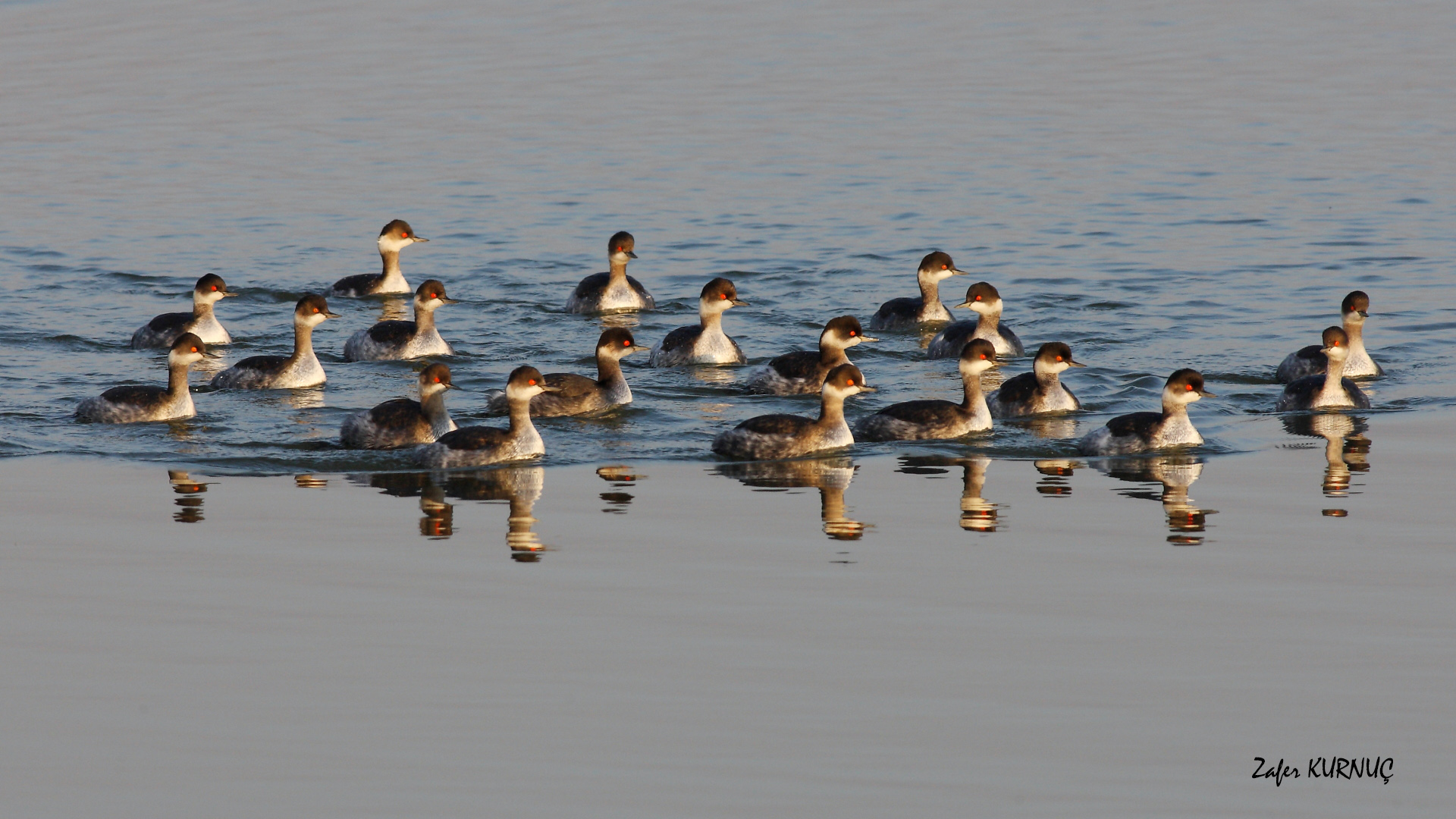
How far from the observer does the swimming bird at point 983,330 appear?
2169 centimetres

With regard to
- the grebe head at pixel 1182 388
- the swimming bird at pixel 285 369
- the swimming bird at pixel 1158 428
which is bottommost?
the swimming bird at pixel 1158 428

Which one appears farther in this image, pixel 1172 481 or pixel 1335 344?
pixel 1335 344

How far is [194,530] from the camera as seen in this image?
1392cm

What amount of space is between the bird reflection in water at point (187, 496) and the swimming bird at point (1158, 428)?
7354 millimetres

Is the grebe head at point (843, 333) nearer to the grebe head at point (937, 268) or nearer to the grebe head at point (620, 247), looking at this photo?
the grebe head at point (937, 268)

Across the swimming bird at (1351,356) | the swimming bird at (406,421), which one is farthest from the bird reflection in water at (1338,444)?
the swimming bird at (406,421)

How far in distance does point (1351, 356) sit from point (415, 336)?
9.99 m

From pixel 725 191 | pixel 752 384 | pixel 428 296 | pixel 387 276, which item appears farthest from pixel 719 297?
pixel 725 191

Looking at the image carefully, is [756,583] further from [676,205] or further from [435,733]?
[676,205]

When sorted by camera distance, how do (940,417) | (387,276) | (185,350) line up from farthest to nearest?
1. (387,276)
2. (185,350)
3. (940,417)

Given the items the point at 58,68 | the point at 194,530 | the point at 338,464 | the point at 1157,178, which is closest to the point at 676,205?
the point at 1157,178

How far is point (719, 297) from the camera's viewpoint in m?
21.6

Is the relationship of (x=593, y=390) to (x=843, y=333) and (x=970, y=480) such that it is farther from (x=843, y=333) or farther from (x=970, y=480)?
(x=970, y=480)

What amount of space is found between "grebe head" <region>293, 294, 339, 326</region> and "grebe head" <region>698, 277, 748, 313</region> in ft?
13.5
